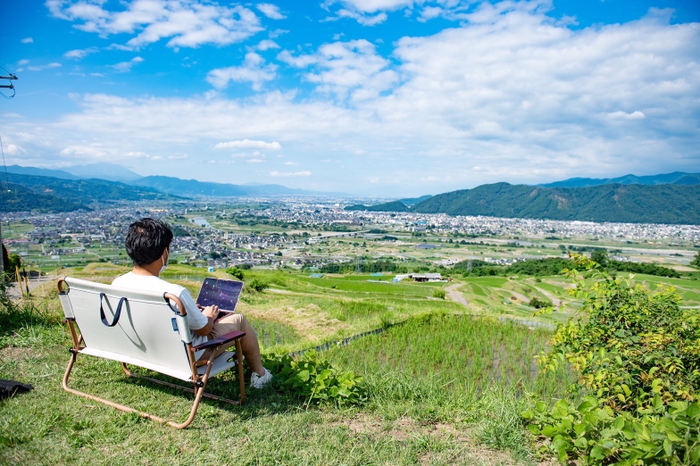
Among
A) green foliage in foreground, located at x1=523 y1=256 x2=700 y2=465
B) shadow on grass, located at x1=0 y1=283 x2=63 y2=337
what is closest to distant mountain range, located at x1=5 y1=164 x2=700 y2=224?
shadow on grass, located at x1=0 y1=283 x2=63 y2=337

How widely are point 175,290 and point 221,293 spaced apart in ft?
2.83

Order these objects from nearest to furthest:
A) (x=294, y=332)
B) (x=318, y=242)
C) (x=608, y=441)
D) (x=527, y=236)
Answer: (x=608, y=441) → (x=294, y=332) → (x=318, y=242) → (x=527, y=236)

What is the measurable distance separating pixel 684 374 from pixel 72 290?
454 centimetres

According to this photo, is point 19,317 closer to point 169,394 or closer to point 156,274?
point 169,394

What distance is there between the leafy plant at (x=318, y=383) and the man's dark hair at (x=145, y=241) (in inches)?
58.2

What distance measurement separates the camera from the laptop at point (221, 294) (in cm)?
357

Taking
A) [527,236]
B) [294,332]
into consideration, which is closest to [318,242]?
[527,236]

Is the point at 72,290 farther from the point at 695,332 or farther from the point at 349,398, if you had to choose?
the point at 695,332

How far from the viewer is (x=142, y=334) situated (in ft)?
9.57

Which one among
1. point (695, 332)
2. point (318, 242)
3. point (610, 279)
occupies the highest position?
point (610, 279)

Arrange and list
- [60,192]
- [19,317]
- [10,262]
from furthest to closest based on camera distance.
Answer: [60,192] → [10,262] → [19,317]

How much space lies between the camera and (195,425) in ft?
9.18

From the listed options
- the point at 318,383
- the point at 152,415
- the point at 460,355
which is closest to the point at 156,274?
the point at 152,415

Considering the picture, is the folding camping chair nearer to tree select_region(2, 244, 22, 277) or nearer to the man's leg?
the man's leg
